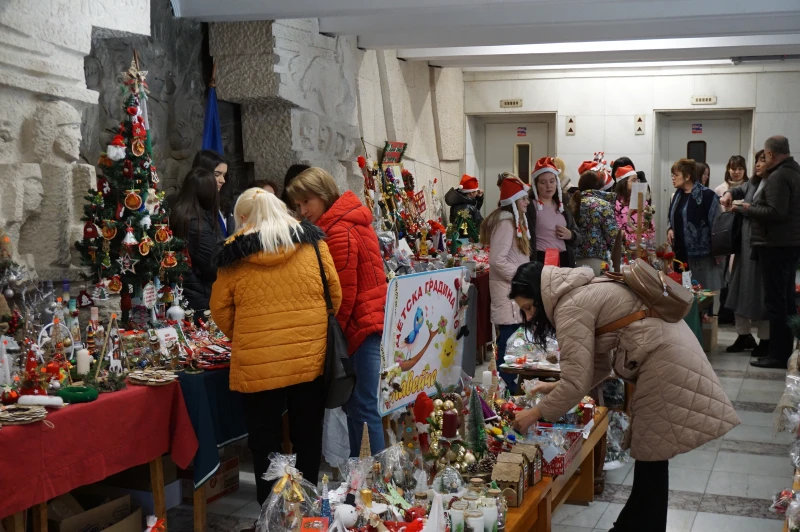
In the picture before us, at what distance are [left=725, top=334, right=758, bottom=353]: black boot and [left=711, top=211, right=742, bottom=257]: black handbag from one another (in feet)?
2.80

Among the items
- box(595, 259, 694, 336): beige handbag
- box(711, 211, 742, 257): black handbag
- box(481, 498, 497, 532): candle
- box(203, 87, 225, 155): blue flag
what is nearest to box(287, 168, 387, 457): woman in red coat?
box(595, 259, 694, 336): beige handbag

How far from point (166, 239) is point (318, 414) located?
3.74 ft

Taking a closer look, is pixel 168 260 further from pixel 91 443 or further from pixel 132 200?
pixel 91 443

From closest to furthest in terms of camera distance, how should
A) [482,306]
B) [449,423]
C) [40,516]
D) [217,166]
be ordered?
[40,516]
[449,423]
[217,166]
[482,306]

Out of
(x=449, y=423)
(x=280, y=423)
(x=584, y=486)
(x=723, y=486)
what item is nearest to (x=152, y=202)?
(x=280, y=423)

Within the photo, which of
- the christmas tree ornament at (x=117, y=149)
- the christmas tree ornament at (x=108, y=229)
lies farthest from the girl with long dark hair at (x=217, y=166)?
the christmas tree ornament at (x=108, y=229)

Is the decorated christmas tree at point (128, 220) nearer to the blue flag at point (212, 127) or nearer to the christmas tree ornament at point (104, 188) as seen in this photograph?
the christmas tree ornament at point (104, 188)

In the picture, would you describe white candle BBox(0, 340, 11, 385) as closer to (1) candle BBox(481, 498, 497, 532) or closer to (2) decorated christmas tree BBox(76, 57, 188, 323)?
(2) decorated christmas tree BBox(76, 57, 188, 323)

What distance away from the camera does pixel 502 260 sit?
17.9ft

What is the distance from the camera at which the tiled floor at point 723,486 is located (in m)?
4.11

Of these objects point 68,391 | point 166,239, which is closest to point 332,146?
point 166,239

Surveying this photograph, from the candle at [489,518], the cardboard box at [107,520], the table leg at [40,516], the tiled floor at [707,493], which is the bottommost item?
the tiled floor at [707,493]

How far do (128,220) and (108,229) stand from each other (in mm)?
106

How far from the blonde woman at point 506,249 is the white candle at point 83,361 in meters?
2.57
